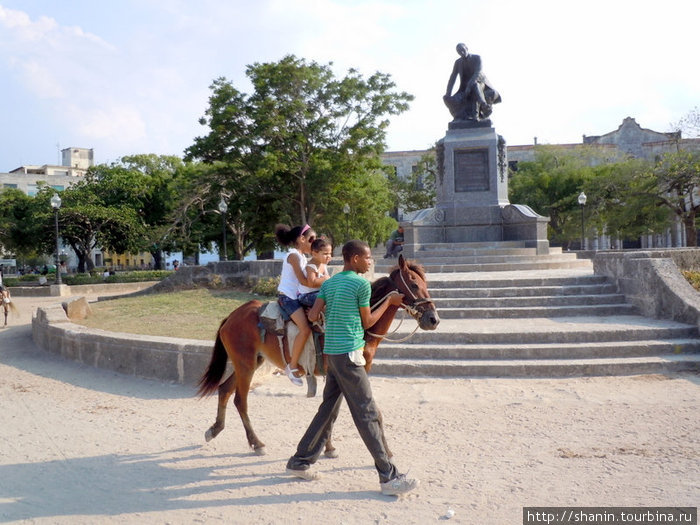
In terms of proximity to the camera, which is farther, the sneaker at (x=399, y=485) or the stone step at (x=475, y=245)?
the stone step at (x=475, y=245)

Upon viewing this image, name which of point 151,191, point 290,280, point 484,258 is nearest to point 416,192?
point 151,191

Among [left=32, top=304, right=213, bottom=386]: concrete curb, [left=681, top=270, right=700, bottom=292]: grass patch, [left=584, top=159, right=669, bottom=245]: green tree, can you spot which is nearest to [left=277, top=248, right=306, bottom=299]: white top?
[left=32, top=304, right=213, bottom=386]: concrete curb

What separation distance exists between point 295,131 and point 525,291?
16847 mm

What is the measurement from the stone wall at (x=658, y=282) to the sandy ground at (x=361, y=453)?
2.34m

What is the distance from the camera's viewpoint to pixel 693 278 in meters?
10.6

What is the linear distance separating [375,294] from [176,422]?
281 cm

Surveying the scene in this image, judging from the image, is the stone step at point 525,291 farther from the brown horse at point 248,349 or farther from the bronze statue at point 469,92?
the bronze statue at point 469,92

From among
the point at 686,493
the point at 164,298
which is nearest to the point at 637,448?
the point at 686,493

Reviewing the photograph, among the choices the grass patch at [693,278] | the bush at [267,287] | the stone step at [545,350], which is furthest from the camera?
the bush at [267,287]

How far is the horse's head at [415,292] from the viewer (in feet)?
13.6

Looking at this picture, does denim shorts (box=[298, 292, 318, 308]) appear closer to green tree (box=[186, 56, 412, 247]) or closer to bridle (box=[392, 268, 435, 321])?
bridle (box=[392, 268, 435, 321])

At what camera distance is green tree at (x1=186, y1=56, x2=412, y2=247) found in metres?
24.7

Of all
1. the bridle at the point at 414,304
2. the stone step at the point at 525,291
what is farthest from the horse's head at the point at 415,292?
the stone step at the point at 525,291

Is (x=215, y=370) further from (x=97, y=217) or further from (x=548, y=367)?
(x=97, y=217)
